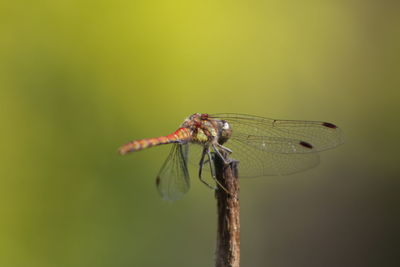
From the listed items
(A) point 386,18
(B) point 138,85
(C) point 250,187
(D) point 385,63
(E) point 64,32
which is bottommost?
(C) point 250,187

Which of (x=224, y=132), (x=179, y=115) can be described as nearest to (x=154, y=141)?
(x=224, y=132)

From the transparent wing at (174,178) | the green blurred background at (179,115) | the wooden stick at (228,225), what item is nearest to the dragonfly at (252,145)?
the transparent wing at (174,178)

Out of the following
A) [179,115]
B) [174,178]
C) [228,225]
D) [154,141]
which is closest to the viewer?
[228,225]

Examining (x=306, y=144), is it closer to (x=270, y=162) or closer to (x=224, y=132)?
(x=270, y=162)

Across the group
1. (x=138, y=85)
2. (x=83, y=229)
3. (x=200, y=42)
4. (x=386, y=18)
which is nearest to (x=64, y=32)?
(x=138, y=85)

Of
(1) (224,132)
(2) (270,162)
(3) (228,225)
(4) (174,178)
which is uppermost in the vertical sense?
(1) (224,132)

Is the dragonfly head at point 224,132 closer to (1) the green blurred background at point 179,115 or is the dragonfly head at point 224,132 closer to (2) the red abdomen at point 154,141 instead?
(2) the red abdomen at point 154,141

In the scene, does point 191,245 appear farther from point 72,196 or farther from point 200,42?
point 200,42

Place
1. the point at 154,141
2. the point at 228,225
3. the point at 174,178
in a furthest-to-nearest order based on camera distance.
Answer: the point at 174,178 → the point at 154,141 → the point at 228,225

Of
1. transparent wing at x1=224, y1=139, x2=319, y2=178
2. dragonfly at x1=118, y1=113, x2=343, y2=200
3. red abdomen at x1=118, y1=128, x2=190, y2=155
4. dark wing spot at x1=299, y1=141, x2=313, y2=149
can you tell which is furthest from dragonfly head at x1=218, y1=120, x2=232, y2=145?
dark wing spot at x1=299, y1=141, x2=313, y2=149
